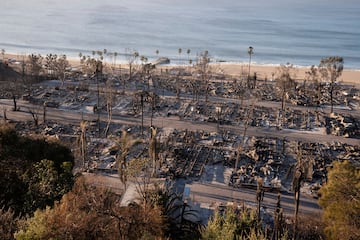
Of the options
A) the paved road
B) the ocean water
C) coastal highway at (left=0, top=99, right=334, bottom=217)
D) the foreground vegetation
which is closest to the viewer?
the foreground vegetation

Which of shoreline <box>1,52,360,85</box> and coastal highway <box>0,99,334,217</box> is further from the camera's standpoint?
shoreline <box>1,52,360,85</box>

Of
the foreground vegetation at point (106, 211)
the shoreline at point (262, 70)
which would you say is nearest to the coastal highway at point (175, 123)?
the foreground vegetation at point (106, 211)

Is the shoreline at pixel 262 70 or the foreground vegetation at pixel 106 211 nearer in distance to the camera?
the foreground vegetation at pixel 106 211

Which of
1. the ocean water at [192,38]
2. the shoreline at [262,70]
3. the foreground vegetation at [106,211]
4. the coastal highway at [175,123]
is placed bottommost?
the foreground vegetation at [106,211]

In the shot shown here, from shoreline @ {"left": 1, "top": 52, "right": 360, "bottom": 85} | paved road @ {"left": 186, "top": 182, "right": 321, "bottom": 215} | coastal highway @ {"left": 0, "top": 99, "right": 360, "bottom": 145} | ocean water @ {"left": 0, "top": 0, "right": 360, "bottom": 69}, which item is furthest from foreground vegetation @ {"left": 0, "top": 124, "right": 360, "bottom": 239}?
ocean water @ {"left": 0, "top": 0, "right": 360, "bottom": 69}

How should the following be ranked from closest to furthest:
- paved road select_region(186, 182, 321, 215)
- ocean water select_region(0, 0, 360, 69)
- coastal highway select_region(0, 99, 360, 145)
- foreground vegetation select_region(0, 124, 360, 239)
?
foreground vegetation select_region(0, 124, 360, 239) → paved road select_region(186, 182, 321, 215) → coastal highway select_region(0, 99, 360, 145) → ocean water select_region(0, 0, 360, 69)

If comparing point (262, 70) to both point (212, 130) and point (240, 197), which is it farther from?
point (240, 197)

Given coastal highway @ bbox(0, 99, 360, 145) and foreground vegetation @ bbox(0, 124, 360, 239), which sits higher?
A: coastal highway @ bbox(0, 99, 360, 145)

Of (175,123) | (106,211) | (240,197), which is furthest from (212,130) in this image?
(106,211)

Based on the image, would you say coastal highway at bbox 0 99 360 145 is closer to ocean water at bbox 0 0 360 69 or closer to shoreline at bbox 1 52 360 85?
shoreline at bbox 1 52 360 85

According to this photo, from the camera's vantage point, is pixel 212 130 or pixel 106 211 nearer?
pixel 106 211

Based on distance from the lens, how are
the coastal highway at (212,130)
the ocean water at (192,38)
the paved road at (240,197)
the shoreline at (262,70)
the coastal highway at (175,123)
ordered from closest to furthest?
the paved road at (240,197) < the coastal highway at (212,130) < the coastal highway at (175,123) < the shoreline at (262,70) < the ocean water at (192,38)

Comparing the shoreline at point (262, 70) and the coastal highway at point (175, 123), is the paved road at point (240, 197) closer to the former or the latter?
the coastal highway at point (175, 123)
